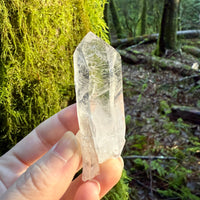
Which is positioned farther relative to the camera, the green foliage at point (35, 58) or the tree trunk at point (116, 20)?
the tree trunk at point (116, 20)

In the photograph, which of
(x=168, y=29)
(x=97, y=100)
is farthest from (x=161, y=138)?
(x=168, y=29)

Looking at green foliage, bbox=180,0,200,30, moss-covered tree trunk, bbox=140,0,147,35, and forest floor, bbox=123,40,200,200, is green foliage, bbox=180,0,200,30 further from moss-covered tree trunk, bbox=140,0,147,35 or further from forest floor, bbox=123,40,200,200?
forest floor, bbox=123,40,200,200

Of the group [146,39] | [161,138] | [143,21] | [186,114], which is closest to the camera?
[161,138]

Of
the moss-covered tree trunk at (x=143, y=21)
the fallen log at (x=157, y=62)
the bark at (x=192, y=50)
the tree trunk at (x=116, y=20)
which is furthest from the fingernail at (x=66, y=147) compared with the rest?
the moss-covered tree trunk at (x=143, y=21)

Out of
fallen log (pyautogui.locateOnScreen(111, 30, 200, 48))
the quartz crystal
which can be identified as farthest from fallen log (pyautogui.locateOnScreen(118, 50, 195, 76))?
the quartz crystal

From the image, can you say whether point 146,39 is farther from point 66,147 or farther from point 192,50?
point 66,147

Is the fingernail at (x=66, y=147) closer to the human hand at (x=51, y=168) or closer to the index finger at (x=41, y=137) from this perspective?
the human hand at (x=51, y=168)
